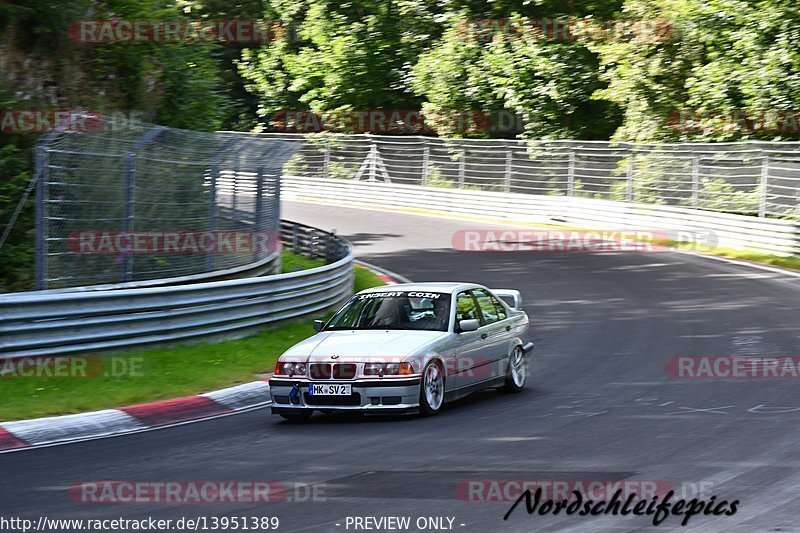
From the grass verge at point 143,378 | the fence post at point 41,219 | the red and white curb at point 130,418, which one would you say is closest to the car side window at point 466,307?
the red and white curb at point 130,418

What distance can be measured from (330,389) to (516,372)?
2812 mm

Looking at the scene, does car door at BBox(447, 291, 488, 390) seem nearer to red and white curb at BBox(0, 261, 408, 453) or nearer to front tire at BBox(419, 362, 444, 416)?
front tire at BBox(419, 362, 444, 416)

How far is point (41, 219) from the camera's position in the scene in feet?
43.0

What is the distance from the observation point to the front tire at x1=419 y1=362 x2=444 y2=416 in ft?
34.7

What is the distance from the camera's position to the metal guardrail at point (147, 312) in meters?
12.2

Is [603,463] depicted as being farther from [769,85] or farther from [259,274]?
[769,85]

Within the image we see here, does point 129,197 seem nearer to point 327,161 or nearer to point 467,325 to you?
point 467,325

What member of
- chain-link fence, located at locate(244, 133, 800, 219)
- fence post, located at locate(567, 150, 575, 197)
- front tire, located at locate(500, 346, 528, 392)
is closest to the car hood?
front tire, located at locate(500, 346, 528, 392)

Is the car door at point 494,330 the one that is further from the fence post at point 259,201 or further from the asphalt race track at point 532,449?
the fence post at point 259,201

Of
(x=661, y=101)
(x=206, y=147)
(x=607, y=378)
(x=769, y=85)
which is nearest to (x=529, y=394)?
(x=607, y=378)

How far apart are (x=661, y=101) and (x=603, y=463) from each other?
2700 cm

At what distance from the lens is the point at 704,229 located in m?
27.8

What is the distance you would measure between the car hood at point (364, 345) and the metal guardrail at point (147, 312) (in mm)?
3047

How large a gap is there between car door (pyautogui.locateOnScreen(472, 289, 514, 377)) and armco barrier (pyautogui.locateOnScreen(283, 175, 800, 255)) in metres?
13.6
